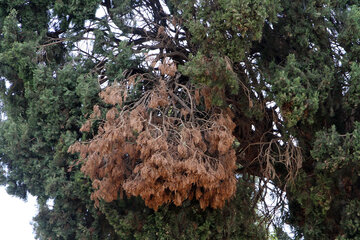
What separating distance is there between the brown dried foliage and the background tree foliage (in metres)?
0.02

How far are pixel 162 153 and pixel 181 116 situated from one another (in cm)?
117

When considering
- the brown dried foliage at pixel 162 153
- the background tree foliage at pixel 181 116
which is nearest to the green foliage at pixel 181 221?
the background tree foliage at pixel 181 116

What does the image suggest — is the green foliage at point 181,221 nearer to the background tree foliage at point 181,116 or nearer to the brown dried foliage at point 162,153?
the background tree foliage at point 181,116

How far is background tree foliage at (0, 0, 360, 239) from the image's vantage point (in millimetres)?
7574

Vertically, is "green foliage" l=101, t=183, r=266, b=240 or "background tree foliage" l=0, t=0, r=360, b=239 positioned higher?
"background tree foliage" l=0, t=0, r=360, b=239

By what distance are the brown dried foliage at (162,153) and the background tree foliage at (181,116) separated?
0.07 feet

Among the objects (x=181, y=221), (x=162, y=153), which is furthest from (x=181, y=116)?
(x=181, y=221)

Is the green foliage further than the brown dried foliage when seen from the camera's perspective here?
Yes

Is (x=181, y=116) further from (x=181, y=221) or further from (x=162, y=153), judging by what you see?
(x=181, y=221)

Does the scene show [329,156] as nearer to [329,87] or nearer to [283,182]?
[329,87]

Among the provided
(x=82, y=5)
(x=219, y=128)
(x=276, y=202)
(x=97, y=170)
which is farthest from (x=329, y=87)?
(x=82, y=5)

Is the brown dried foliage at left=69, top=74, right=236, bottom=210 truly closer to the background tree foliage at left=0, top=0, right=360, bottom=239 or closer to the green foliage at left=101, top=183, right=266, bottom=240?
the background tree foliage at left=0, top=0, right=360, bottom=239

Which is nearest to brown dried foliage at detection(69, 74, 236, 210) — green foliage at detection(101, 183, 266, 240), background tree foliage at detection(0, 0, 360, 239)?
background tree foliage at detection(0, 0, 360, 239)

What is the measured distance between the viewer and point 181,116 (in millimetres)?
8258
